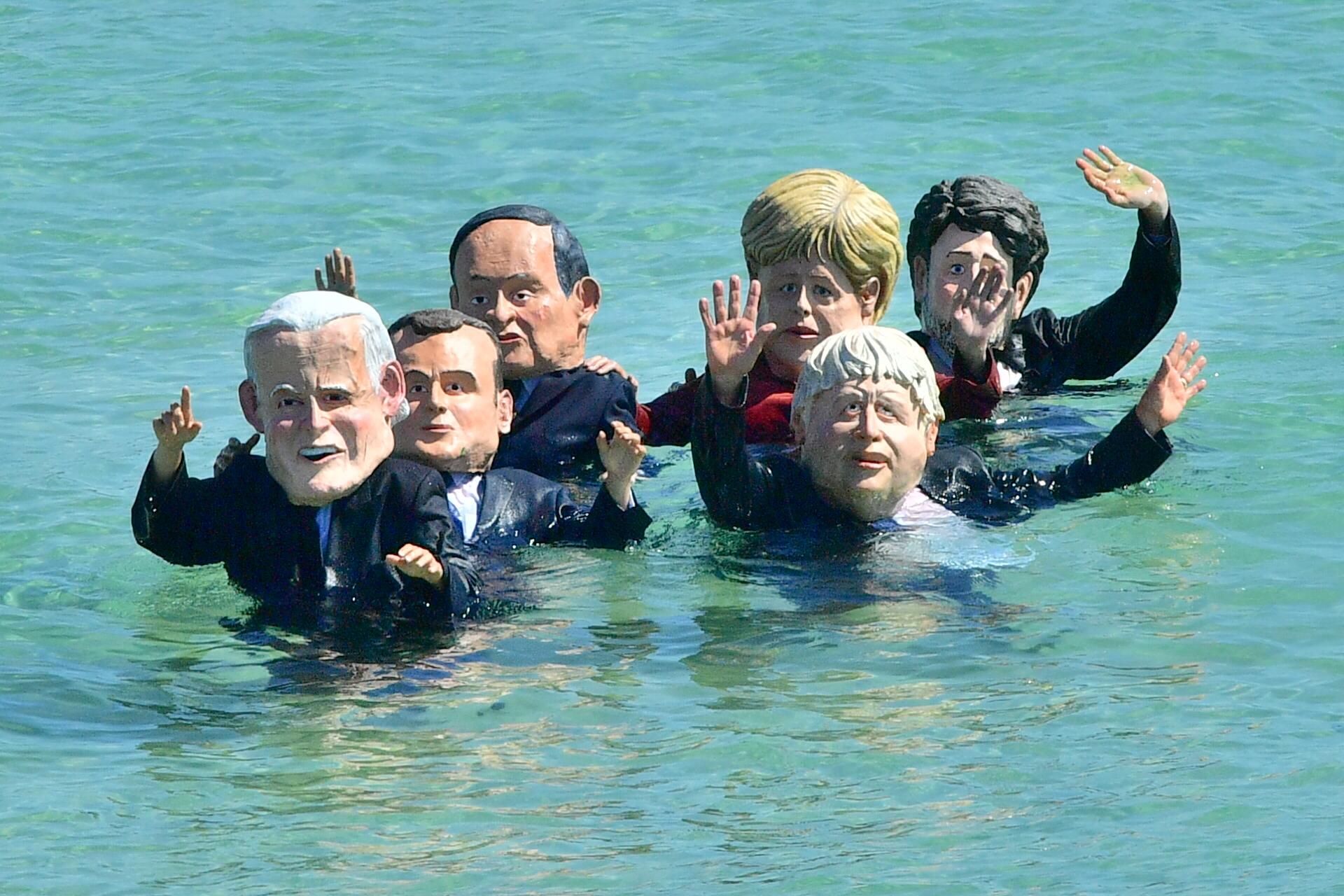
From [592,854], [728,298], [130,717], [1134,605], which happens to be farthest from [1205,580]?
[130,717]

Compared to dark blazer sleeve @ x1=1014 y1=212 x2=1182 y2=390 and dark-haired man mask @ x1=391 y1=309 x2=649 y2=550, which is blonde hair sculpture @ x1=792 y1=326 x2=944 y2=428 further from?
dark blazer sleeve @ x1=1014 y1=212 x2=1182 y2=390

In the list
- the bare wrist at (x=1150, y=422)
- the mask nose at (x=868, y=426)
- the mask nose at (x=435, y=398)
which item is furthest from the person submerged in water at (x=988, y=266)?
the mask nose at (x=435, y=398)

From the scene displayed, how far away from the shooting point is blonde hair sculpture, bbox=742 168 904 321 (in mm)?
7570

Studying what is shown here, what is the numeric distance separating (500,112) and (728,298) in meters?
7.30

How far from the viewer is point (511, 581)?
22.6 feet

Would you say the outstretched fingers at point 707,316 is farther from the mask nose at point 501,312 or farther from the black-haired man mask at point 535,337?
the mask nose at point 501,312

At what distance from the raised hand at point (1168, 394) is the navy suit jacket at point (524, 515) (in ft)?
5.89

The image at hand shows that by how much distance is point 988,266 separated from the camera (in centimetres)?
820

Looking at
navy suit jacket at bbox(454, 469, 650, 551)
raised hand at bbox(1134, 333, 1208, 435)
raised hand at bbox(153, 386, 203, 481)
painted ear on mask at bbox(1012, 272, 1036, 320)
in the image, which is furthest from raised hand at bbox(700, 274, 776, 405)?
painted ear on mask at bbox(1012, 272, 1036, 320)

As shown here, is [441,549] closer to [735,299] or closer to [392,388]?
[392,388]

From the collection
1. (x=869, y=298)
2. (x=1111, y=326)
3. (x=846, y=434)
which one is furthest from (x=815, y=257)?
(x=1111, y=326)

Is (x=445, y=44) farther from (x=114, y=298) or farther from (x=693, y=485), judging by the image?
(x=693, y=485)

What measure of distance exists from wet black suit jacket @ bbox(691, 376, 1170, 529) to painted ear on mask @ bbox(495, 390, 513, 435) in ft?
2.27

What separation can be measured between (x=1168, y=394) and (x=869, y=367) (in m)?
1.07
